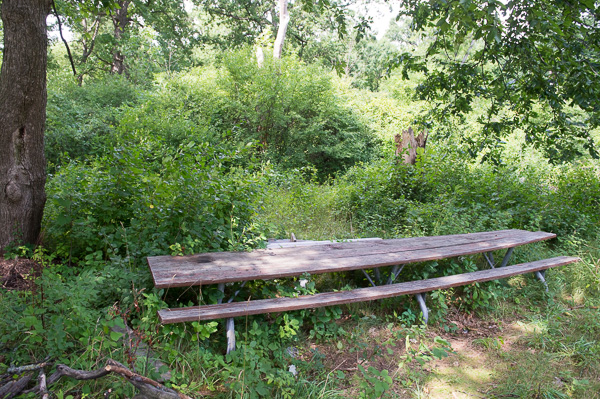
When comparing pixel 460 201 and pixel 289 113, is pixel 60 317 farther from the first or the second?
pixel 289 113

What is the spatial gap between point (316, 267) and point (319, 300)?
0.26m

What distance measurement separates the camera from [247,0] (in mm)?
13914

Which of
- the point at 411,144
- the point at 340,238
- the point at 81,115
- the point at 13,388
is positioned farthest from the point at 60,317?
the point at 81,115

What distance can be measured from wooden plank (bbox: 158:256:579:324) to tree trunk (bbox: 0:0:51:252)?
2235 mm

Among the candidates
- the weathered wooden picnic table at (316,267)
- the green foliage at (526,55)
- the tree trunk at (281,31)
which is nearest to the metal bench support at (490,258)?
the weathered wooden picnic table at (316,267)

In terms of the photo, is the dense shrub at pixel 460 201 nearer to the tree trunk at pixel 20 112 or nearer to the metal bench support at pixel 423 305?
the metal bench support at pixel 423 305

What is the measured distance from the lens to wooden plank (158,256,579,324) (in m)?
2.56

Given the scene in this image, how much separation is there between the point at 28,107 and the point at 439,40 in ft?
16.5

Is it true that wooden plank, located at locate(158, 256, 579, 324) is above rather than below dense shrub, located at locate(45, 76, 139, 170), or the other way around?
below

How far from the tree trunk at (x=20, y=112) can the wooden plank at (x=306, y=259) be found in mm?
1704

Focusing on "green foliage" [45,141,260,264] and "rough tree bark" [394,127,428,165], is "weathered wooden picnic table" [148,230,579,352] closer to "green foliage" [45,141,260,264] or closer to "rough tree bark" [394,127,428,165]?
"green foliage" [45,141,260,264]

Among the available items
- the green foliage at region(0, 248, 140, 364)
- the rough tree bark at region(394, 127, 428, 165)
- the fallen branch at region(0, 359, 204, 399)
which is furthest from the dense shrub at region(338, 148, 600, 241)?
the fallen branch at region(0, 359, 204, 399)

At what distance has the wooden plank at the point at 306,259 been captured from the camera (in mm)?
2746

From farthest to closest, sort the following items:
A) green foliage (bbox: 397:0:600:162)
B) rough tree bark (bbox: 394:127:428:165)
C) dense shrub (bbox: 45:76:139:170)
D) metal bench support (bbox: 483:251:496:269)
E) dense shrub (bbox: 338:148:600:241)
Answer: dense shrub (bbox: 45:76:139:170) < rough tree bark (bbox: 394:127:428:165) < dense shrub (bbox: 338:148:600:241) < metal bench support (bbox: 483:251:496:269) < green foliage (bbox: 397:0:600:162)
